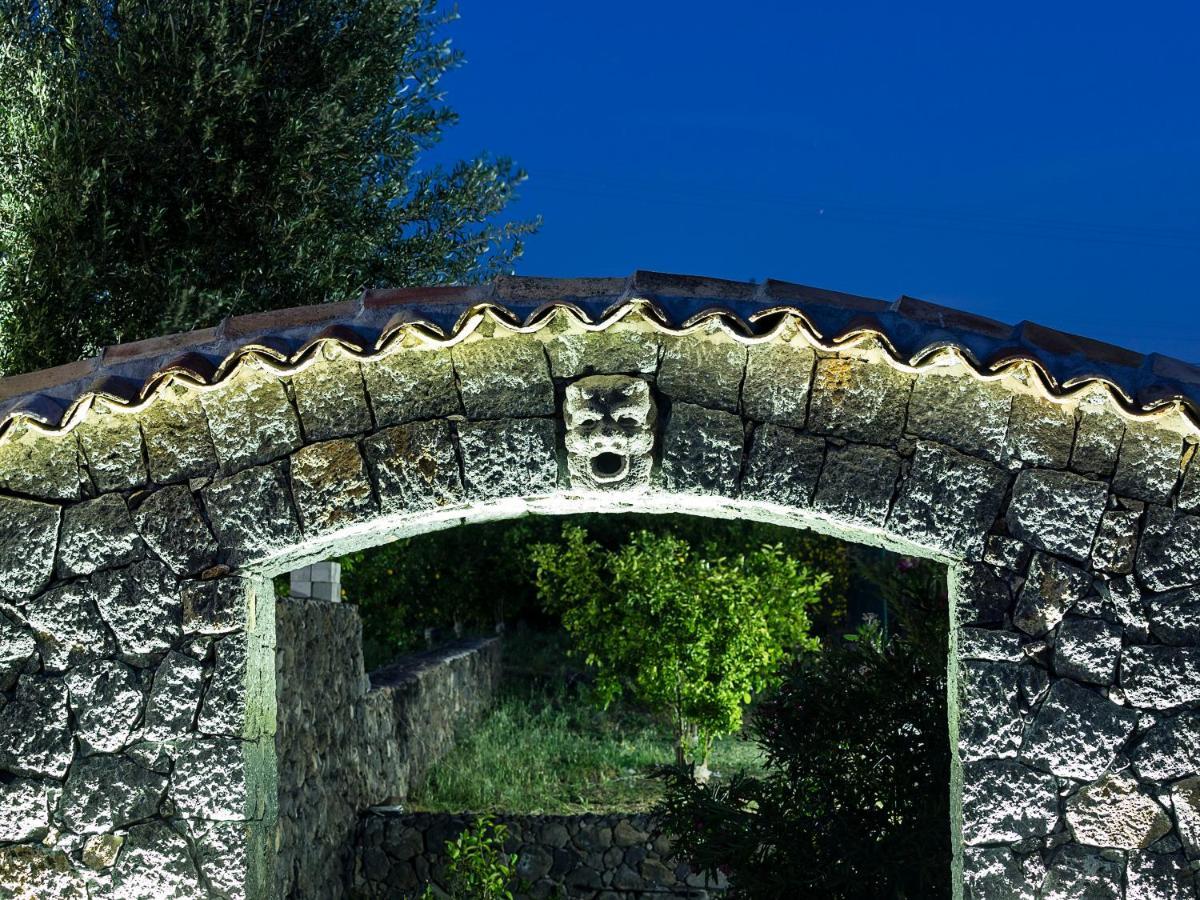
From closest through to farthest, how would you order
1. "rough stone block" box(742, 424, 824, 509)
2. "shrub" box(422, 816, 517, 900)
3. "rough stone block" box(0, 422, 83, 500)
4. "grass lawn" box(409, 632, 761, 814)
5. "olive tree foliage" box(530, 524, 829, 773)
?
"rough stone block" box(742, 424, 824, 509)
"rough stone block" box(0, 422, 83, 500)
"shrub" box(422, 816, 517, 900)
"grass lawn" box(409, 632, 761, 814)
"olive tree foliage" box(530, 524, 829, 773)

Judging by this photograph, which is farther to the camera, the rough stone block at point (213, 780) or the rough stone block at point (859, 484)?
the rough stone block at point (213, 780)

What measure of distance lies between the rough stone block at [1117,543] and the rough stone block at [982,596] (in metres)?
0.31

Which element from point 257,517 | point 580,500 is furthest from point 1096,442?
point 257,517

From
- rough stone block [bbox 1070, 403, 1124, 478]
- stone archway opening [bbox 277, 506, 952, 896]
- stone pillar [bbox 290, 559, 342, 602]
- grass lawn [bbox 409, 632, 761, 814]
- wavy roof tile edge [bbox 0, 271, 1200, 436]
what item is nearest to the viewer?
wavy roof tile edge [bbox 0, 271, 1200, 436]

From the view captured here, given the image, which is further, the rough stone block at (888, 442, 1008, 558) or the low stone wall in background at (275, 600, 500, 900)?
the low stone wall in background at (275, 600, 500, 900)

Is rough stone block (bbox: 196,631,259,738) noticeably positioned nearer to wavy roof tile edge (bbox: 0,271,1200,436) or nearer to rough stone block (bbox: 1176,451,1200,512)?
wavy roof tile edge (bbox: 0,271,1200,436)

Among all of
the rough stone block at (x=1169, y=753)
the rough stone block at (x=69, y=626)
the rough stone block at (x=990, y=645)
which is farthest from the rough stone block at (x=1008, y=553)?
the rough stone block at (x=69, y=626)

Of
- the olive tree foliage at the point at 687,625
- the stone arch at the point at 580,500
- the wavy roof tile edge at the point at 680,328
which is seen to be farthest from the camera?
the olive tree foliage at the point at 687,625

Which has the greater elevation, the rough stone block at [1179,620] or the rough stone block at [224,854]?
the rough stone block at [1179,620]

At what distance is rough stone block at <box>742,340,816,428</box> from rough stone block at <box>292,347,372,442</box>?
1330 mm

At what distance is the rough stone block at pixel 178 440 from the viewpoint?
465 cm

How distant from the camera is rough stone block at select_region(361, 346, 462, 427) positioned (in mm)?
4543

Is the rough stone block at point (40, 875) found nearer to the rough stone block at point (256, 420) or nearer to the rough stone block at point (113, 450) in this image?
the rough stone block at point (113, 450)

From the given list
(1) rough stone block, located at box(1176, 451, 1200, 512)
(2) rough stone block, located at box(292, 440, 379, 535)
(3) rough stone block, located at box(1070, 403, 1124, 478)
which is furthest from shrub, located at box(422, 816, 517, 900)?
(1) rough stone block, located at box(1176, 451, 1200, 512)
